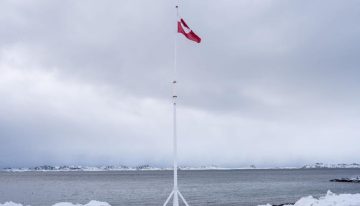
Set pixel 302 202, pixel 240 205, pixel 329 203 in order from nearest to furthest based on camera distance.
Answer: pixel 329 203
pixel 302 202
pixel 240 205

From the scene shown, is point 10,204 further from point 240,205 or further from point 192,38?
point 240,205

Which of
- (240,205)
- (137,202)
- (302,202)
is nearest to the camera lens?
(302,202)

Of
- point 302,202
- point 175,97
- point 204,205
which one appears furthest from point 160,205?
point 175,97

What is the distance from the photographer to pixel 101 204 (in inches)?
1123

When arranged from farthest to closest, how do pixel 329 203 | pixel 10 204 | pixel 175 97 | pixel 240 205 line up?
1. pixel 240 205
2. pixel 329 203
3. pixel 10 204
4. pixel 175 97

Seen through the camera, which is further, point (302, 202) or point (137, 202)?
point (137, 202)

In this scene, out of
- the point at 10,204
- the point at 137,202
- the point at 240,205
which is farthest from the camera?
the point at 137,202

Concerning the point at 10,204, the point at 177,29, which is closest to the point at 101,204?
the point at 10,204

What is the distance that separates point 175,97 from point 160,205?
139 ft

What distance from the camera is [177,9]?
20.2m

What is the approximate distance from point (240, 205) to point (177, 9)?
4212 centimetres

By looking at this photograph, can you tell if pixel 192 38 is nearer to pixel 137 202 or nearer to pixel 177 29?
pixel 177 29

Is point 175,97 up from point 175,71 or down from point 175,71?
down

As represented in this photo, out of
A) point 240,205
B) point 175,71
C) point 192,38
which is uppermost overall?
point 192,38
